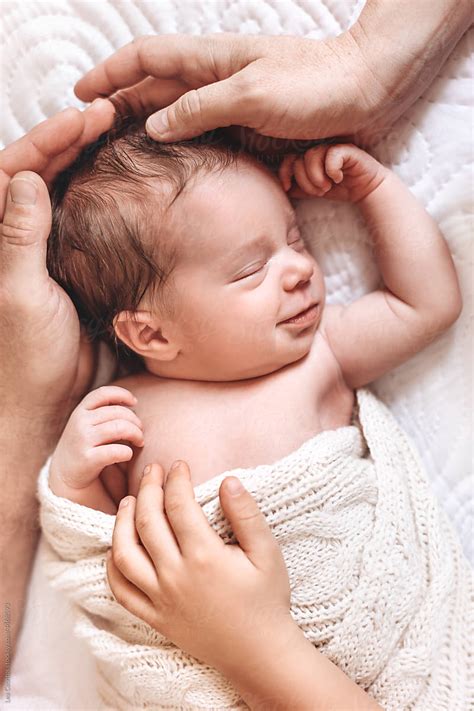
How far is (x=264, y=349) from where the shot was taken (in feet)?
2.63

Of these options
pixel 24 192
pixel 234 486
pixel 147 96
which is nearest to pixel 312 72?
pixel 147 96

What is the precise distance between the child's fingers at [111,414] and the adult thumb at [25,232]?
146mm

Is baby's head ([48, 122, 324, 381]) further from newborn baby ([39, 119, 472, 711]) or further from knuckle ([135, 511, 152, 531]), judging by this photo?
knuckle ([135, 511, 152, 531])

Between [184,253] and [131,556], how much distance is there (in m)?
0.30

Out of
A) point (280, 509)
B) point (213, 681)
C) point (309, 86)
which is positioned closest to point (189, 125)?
point (309, 86)

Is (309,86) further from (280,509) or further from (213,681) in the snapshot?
(213,681)

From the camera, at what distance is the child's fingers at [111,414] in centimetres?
78

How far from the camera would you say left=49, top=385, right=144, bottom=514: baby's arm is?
764mm

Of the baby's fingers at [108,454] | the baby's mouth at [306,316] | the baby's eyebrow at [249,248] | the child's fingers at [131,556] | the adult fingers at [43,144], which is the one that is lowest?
the child's fingers at [131,556]

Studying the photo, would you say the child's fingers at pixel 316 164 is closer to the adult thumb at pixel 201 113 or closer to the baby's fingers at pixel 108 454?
the adult thumb at pixel 201 113

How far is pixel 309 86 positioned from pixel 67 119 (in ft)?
0.84

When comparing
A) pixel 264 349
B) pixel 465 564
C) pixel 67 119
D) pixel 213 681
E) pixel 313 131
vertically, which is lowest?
pixel 465 564

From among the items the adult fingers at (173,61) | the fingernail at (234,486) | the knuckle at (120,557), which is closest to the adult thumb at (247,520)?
the fingernail at (234,486)

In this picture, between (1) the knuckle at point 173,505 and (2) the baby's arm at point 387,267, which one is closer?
(1) the knuckle at point 173,505
